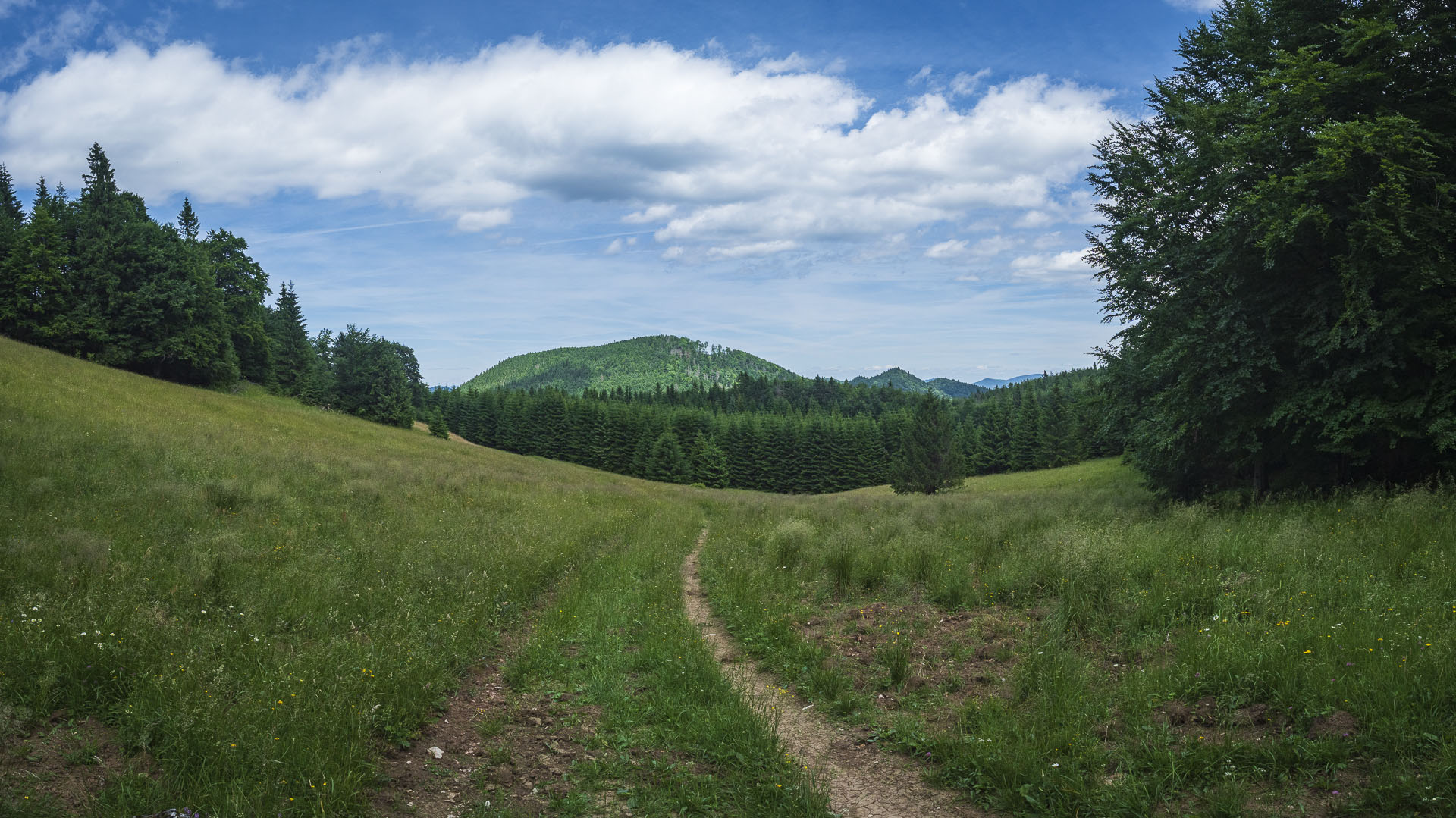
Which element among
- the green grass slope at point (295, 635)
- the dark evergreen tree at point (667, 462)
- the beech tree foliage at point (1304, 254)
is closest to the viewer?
the green grass slope at point (295, 635)

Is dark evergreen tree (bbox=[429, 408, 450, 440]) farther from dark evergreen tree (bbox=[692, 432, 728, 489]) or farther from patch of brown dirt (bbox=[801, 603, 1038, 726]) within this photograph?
patch of brown dirt (bbox=[801, 603, 1038, 726])

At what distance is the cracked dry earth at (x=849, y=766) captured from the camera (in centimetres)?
473

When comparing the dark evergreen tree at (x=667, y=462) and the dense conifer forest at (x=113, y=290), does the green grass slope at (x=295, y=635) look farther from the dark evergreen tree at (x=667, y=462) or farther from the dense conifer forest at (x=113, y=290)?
the dark evergreen tree at (x=667, y=462)

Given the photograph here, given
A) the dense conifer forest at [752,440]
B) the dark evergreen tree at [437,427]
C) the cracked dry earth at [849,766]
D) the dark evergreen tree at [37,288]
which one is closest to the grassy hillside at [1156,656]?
the cracked dry earth at [849,766]

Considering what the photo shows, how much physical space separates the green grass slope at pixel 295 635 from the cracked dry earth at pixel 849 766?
0.35 meters

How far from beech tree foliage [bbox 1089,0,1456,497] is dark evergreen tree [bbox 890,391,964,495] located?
4062 cm

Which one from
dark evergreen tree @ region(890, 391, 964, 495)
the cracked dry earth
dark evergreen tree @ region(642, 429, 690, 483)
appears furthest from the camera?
dark evergreen tree @ region(642, 429, 690, 483)

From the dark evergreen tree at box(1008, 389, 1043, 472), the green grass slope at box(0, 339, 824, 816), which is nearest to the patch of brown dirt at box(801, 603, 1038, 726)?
the green grass slope at box(0, 339, 824, 816)

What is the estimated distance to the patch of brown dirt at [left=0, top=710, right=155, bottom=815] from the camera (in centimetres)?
389

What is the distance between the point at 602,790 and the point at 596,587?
21.2 ft

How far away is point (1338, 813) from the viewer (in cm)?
394

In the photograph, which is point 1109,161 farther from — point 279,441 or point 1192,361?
point 279,441

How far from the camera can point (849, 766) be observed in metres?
5.37

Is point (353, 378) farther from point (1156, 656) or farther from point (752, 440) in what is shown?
point (1156, 656)
